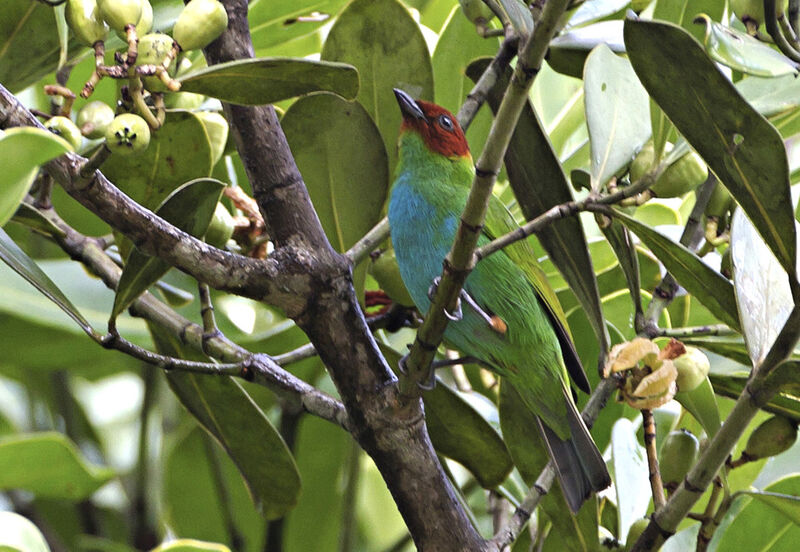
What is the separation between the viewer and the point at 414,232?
68.3 inches

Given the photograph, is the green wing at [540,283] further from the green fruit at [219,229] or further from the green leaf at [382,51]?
the green fruit at [219,229]

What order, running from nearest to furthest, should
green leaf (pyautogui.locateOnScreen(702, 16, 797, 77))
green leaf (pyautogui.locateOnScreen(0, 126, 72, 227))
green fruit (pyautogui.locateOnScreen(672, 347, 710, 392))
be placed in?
green leaf (pyautogui.locateOnScreen(0, 126, 72, 227)), green leaf (pyautogui.locateOnScreen(702, 16, 797, 77)), green fruit (pyautogui.locateOnScreen(672, 347, 710, 392))

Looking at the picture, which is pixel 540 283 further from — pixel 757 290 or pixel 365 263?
pixel 757 290

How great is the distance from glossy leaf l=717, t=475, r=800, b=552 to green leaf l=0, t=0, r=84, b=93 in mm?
1368

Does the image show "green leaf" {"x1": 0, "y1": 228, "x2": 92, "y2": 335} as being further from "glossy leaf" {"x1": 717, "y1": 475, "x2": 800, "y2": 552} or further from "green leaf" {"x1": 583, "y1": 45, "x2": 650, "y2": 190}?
"glossy leaf" {"x1": 717, "y1": 475, "x2": 800, "y2": 552}

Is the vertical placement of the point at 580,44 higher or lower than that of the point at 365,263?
higher

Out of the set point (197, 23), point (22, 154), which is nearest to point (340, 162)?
point (197, 23)

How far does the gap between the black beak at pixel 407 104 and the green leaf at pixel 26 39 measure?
57 cm

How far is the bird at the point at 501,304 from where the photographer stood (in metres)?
1.67

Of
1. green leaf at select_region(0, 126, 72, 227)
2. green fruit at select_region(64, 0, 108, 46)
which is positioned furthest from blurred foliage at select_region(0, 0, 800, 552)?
green fruit at select_region(64, 0, 108, 46)

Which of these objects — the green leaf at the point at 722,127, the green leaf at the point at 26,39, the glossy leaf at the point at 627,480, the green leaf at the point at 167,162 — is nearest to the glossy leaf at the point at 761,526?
the glossy leaf at the point at 627,480

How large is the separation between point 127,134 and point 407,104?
75 centimetres

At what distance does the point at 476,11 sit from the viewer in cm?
158

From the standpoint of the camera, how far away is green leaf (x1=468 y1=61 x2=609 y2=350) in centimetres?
142
